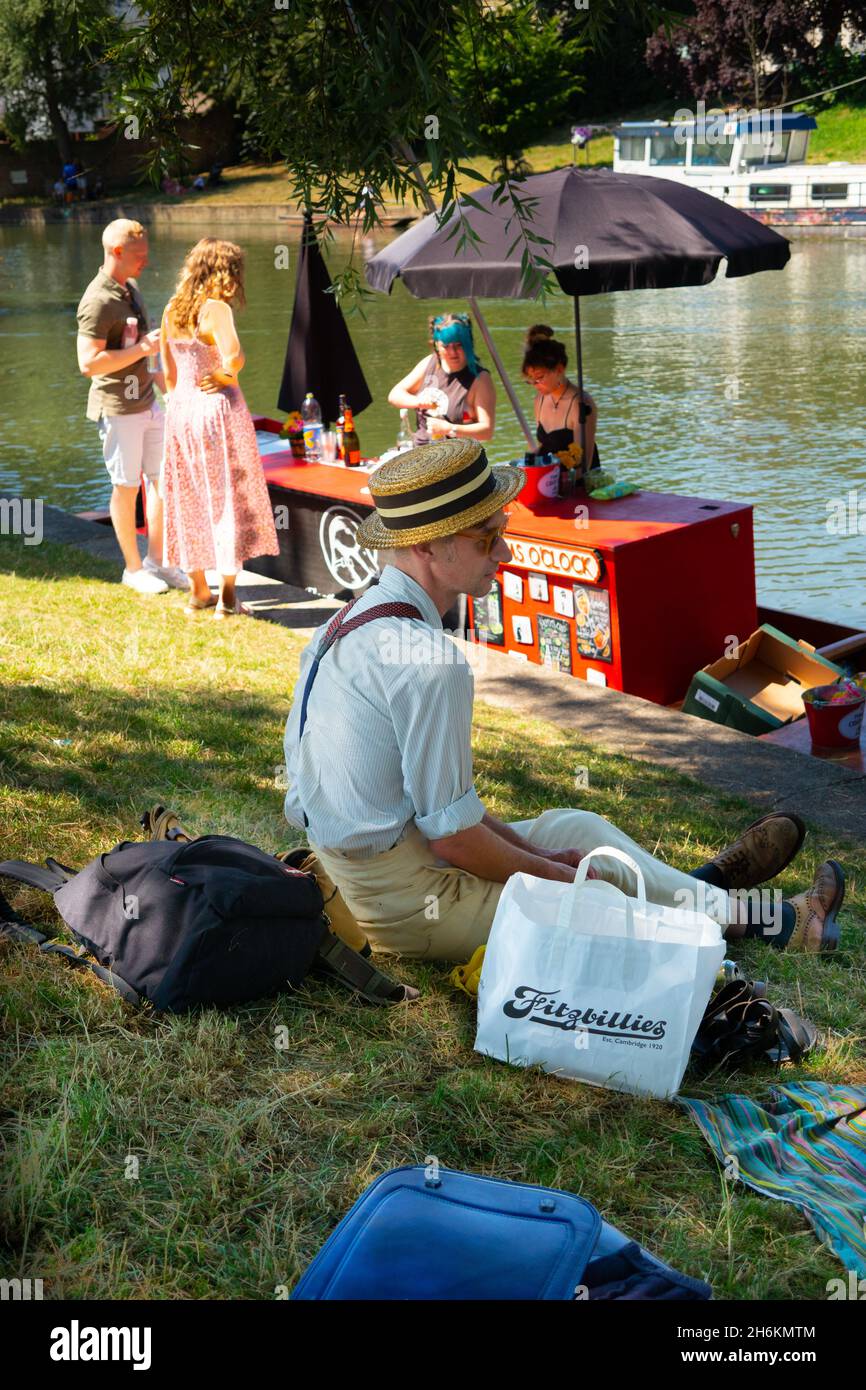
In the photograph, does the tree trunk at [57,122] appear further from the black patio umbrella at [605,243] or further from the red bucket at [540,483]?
the red bucket at [540,483]

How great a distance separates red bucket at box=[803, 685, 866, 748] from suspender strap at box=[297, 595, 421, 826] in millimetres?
3779

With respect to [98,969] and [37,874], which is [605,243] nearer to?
[37,874]

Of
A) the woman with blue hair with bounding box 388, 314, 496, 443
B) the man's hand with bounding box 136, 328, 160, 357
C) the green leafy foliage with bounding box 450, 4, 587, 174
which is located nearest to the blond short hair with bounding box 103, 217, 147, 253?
the man's hand with bounding box 136, 328, 160, 357

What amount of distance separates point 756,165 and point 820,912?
37015 mm

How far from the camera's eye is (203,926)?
3.01 metres

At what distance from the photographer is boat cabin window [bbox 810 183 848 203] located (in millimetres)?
33219

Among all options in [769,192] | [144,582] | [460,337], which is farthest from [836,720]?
[769,192]

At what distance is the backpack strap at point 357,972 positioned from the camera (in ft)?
10.7

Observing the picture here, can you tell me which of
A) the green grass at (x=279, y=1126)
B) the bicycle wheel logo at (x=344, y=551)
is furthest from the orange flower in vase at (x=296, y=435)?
the green grass at (x=279, y=1126)

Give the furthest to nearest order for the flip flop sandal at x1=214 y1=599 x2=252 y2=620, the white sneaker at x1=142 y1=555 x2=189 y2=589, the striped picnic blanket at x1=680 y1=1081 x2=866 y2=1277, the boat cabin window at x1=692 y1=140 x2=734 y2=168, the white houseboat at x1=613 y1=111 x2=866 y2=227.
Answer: the boat cabin window at x1=692 y1=140 x2=734 y2=168, the white houseboat at x1=613 y1=111 x2=866 y2=227, the white sneaker at x1=142 y1=555 x2=189 y2=589, the flip flop sandal at x1=214 y1=599 x2=252 y2=620, the striped picnic blanket at x1=680 y1=1081 x2=866 y2=1277

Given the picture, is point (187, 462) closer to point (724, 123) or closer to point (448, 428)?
point (448, 428)

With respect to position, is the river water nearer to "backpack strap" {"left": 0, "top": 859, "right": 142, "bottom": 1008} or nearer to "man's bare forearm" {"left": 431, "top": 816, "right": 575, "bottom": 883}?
"man's bare forearm" {"left": 431, "top": 816, "right": 575, "bottom": 883}

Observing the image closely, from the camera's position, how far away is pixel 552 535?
705 centimetres

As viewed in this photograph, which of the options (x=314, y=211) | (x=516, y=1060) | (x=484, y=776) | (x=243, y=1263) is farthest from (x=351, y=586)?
(x=243, y=1263)
